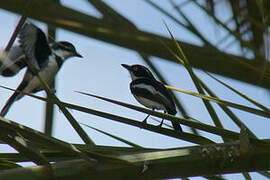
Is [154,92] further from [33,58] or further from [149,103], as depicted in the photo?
[33,58]

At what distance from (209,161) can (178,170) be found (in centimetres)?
8

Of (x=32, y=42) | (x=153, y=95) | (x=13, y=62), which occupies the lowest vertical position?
(x=13, y=62)

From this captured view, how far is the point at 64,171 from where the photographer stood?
1.33 m

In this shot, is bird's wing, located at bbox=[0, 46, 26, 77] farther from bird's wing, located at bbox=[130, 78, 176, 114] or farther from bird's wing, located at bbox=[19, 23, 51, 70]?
bird's wing, located at bbox=[130, 78, 176, 114]

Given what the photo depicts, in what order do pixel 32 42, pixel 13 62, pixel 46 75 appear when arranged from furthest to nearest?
pixel 46 75 < pixel 32 42 < pixel 13 62

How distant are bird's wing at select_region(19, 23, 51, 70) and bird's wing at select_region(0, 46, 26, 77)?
0.03 metres

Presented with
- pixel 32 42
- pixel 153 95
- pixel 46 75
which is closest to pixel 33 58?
pixel 32 42

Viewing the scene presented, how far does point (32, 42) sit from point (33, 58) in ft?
0.77

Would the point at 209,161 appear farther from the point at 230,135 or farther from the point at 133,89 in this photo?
the point at 133,89

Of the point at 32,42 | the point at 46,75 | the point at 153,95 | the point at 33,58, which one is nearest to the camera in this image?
the point at 32,42

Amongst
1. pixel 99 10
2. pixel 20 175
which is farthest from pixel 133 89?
pixel 20 175

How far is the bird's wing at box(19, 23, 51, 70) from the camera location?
2.26 m

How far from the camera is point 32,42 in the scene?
240 cm

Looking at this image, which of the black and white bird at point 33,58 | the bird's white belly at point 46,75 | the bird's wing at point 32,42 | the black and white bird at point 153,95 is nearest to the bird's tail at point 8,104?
the black and white bird at point 33,58
